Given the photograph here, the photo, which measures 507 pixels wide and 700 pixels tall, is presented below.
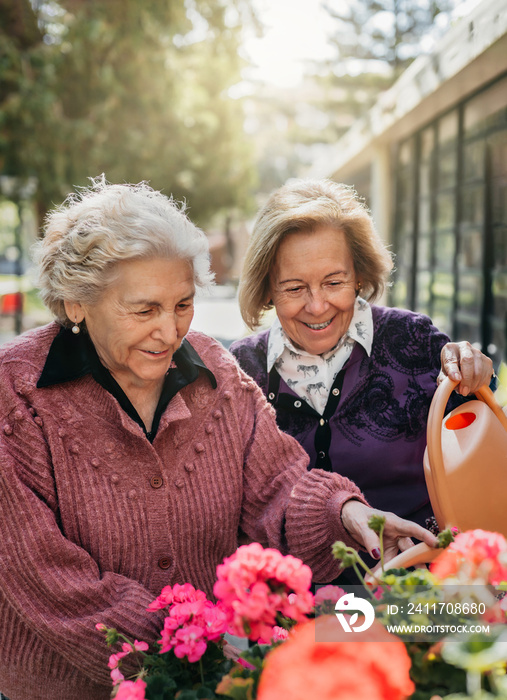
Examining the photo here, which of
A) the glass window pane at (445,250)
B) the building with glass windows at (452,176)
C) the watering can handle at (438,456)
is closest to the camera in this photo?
the watering can handle at (438,456)

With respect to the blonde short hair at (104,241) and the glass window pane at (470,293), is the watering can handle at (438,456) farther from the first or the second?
the glass window pane at (470,293)

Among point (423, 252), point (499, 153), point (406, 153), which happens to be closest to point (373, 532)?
point (499, 153)

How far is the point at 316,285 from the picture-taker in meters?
2.15

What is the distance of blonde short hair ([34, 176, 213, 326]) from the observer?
1608 millimetres

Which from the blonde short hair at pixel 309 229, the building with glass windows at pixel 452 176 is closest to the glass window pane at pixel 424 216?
the building with glass windows at pixel 452 176

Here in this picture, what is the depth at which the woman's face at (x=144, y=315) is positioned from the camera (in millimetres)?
1615

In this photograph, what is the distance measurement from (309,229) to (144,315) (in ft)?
2.47

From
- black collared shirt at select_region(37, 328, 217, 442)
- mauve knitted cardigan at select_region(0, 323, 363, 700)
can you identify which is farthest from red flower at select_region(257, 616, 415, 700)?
black collared shirt at select_region(37, 328, 217, 442)

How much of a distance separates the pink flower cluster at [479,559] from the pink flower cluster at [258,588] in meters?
0.21

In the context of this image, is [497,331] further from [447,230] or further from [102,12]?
[102,12]

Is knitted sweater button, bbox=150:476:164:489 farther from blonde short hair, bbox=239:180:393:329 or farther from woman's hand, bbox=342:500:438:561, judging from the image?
blonde short hair, bbox=239:180:393:329

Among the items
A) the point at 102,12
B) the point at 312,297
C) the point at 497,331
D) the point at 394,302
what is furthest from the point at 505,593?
the point at 102,12

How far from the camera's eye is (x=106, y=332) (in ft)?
5.45

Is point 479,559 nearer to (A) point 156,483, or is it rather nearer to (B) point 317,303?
(A) point 156,483
